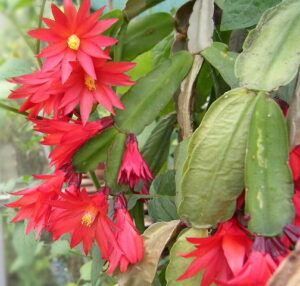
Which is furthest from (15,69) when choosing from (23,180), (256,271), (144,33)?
(256,271)

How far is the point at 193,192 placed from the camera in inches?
23.3

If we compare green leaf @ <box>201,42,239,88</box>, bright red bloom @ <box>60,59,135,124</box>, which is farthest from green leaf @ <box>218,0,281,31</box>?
bright red bloom @ <box>60,59,135,124</box>

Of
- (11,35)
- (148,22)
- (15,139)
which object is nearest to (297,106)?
(148,22)

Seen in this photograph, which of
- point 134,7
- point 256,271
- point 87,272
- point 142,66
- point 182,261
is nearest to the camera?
point 256,271

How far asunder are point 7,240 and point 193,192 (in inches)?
63.9

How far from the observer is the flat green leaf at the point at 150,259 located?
2.24 feet

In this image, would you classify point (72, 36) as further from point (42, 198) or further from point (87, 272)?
point (87, 272)

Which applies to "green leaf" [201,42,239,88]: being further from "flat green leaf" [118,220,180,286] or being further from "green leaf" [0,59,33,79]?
"green leaf" [0,59,33,79]

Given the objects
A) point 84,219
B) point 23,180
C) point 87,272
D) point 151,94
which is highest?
point 151,94

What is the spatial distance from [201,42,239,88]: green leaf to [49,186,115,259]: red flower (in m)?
0.18

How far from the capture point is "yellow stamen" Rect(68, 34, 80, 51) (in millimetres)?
663

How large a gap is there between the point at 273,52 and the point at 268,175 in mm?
123

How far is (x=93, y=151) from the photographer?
0.70 m

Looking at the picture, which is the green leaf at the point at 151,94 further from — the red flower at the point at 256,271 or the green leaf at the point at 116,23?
the red flower at the point at 256,271
